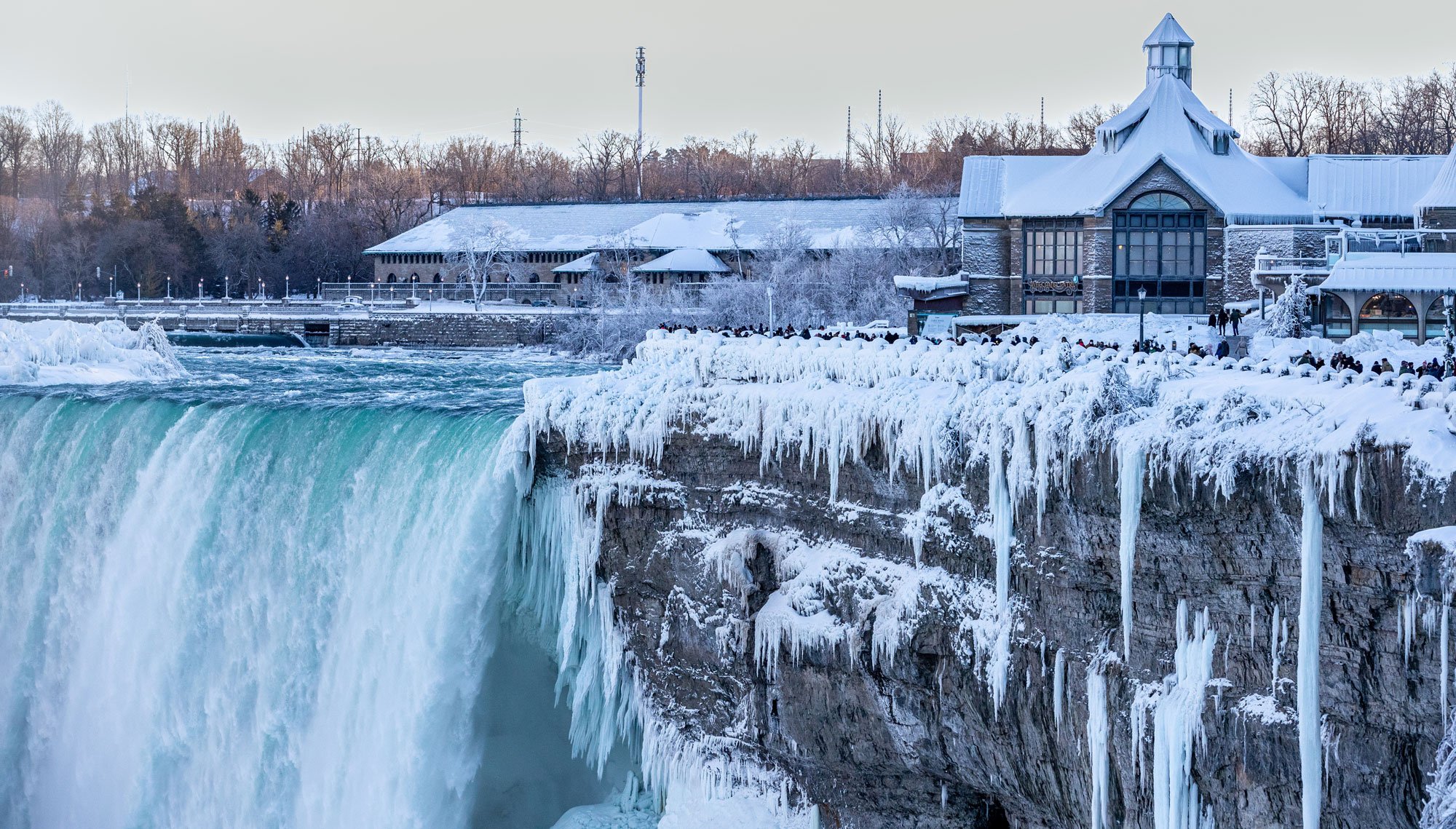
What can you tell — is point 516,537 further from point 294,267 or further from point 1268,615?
point 294,267

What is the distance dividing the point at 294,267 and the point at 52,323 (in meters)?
47.6

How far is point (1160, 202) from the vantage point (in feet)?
102

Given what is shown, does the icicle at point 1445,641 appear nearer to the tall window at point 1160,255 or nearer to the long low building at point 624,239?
the tall window at point 1160,255

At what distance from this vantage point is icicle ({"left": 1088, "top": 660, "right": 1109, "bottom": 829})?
46.8 ft

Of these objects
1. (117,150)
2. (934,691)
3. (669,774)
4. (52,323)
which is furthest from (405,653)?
(117,150)

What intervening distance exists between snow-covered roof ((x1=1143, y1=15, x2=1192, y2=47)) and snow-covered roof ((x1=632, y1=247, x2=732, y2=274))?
28.7 meters

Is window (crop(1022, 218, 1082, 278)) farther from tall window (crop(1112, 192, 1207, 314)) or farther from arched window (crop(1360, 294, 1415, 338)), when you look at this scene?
arched window (crop(1360, 294, 1415, 338))

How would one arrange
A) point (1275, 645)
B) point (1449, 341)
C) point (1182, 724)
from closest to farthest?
point (1275, 645) < point (1182, 724) < point (1449, 341)

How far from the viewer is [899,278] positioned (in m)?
33.4

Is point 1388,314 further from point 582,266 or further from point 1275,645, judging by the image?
point 582,266

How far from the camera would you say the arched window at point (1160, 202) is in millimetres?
30859

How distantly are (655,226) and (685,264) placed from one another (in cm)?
624

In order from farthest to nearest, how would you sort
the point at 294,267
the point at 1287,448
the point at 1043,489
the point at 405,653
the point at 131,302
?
the point at 294,267 → the point at 131,302 → the point at 405,653 → the point at 1043,489 → the point at 1287,448

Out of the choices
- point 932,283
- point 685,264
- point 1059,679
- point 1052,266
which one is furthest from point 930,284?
point 685,264
